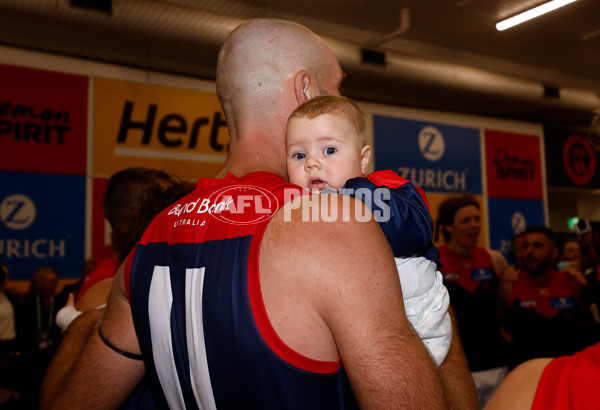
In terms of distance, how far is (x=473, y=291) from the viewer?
4012mm

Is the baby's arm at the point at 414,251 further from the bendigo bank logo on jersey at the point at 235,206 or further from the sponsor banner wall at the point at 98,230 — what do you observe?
the sponsor banner wall at the point at 98,230

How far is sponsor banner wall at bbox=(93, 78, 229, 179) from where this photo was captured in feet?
18.4

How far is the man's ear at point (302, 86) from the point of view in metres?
1.32

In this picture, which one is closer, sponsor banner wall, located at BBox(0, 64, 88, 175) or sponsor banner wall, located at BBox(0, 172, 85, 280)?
sponsor banner wall, located at BBox(0, 172, 85, 280)

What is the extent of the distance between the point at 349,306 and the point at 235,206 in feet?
0.96

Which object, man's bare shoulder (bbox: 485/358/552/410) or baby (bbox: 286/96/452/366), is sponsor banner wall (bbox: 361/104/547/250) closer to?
baby (bbox: 286/96/452/366)

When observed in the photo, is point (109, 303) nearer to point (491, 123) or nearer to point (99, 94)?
point (99, 94)

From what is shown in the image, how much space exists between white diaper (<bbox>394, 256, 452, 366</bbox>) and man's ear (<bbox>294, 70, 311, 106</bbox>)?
492 mm

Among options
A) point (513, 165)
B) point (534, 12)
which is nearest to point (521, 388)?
point (534, 12)

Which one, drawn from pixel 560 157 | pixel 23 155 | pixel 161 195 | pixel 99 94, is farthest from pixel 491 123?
pixel 161 195

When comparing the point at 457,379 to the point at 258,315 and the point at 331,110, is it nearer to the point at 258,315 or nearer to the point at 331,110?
the point at 258,315

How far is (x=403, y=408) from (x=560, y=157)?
9732 millimetres

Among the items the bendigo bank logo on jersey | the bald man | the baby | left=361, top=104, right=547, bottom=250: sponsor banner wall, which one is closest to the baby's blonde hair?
the baby

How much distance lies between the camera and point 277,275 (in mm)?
863
